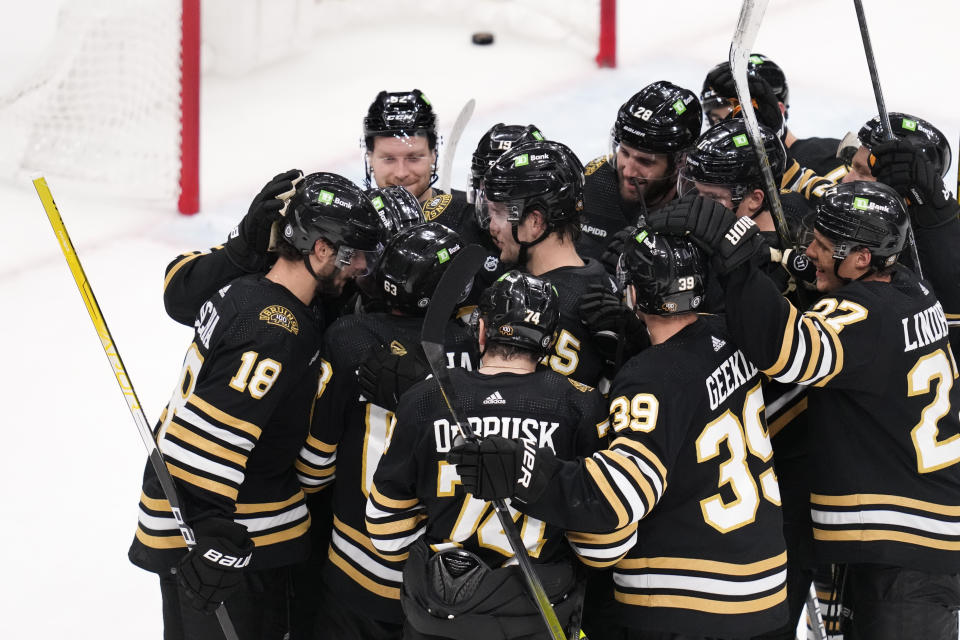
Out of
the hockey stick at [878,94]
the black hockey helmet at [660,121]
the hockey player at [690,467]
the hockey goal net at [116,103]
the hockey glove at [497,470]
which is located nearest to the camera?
the hockey glove at [497,470]

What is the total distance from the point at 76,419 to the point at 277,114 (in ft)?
10.0

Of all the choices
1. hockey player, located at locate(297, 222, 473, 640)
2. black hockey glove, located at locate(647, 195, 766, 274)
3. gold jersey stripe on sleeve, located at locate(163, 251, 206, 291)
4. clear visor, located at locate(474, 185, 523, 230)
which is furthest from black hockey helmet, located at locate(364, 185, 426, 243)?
black hockey glove, located at locate(647, 195, 766, 274)

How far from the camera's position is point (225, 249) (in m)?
3.54

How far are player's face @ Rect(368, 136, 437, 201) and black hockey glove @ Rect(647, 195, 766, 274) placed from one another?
1495 mm

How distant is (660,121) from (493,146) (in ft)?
1.74

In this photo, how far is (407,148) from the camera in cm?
434

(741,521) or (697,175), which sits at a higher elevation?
(697,175)

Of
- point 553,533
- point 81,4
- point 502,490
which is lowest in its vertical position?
point 81,4

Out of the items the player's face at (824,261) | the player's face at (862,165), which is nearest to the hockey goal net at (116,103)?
the player's face at (862,165)

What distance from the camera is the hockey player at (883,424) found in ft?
10.5

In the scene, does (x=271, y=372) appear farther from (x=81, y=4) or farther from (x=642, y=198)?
(x=81, y=4)

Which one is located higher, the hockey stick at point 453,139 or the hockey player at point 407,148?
the hockey player at point 407,148

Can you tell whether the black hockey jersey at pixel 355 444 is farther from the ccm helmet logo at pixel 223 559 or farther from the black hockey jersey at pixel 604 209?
the black hockey jersey at pixel 604 209

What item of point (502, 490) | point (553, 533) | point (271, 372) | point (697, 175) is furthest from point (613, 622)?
point (697, 175)
